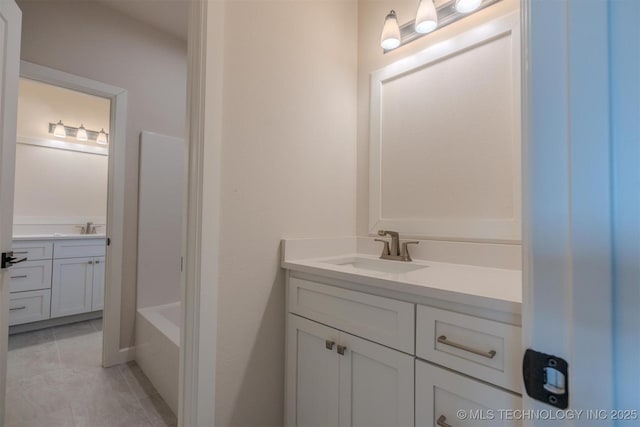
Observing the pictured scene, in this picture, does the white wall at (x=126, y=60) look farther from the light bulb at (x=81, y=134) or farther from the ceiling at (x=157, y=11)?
the light bulb at (x=81, y=134)

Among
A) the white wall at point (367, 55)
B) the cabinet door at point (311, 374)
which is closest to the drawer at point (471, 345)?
the cabinet door at point (311, 374)

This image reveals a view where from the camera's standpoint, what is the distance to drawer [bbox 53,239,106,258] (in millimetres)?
2732

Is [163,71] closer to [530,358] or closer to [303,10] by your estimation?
[303,10]

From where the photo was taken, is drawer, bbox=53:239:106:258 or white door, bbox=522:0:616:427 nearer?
white door, bbox=522:0:616:427

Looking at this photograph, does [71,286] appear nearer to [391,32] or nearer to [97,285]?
→ [97,285]

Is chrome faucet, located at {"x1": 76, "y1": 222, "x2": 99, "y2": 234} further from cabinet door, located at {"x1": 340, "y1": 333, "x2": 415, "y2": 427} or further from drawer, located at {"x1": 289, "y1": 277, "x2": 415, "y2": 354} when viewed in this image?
cabinet door, located at {"x1": 340, "y1": 333, "x2": 415, "y2": 427}

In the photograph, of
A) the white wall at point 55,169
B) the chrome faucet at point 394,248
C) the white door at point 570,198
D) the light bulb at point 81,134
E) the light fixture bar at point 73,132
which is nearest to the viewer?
the white door at point 570,198

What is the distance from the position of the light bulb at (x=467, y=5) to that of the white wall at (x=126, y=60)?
219 centimetres

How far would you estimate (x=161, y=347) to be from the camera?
67.7 inches

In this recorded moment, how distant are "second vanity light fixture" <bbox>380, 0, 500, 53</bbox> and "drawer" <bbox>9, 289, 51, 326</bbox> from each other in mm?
3463

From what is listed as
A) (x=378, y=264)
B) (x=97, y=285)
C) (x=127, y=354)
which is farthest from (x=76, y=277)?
(x=378, y=264)

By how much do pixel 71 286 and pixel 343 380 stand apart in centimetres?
302

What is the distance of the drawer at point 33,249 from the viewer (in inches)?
100

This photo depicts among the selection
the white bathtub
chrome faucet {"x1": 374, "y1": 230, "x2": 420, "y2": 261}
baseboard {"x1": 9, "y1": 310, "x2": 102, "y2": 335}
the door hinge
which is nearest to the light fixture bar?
baseboard {"x1": 9, "y1": 310, "x2": 102, "y2": 335}
